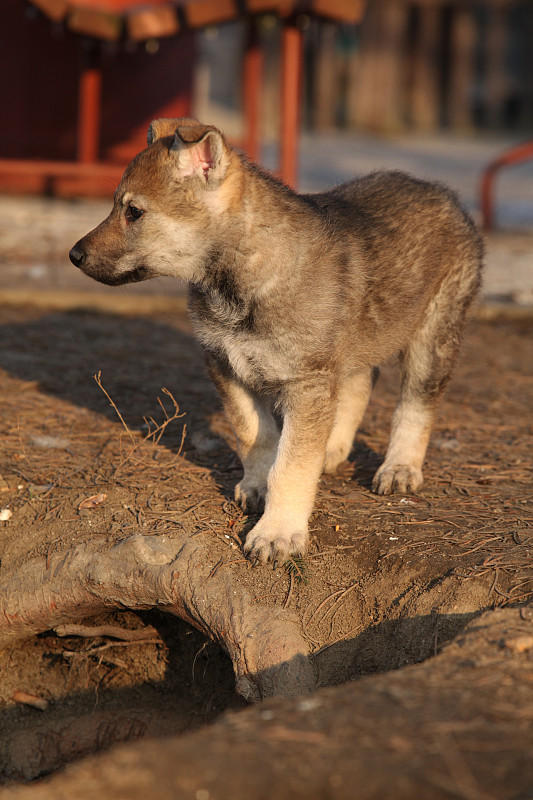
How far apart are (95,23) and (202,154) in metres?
7.04

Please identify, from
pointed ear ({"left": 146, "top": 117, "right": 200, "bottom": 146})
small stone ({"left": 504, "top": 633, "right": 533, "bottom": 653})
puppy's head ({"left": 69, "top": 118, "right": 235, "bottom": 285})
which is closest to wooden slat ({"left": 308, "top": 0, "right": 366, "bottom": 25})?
pointed ear ({"left": 146, "top": 117, "right": 200, "bottom": 146})

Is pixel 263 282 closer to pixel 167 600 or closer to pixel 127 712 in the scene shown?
pixel 167 600

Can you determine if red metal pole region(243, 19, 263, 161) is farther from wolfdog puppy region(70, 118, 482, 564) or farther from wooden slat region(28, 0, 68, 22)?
wolfdog puppy region(70, 118, 482, 564)

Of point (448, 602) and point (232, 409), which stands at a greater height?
point (232, 409)

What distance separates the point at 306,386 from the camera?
12.7 feet

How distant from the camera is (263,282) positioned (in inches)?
150

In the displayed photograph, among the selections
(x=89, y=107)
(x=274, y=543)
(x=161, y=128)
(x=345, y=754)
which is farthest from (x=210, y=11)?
(x=345, y=754)

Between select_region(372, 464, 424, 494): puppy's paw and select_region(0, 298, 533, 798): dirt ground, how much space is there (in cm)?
6

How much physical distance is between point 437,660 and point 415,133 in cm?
1885

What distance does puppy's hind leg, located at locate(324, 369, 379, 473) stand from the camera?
15.8 feet

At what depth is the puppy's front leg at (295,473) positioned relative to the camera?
388 centimetres

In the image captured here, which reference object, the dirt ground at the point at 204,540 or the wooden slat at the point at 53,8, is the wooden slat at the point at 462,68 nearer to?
the wooden slat at the point at 53,8

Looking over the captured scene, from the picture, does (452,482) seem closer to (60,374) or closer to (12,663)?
(12,663)

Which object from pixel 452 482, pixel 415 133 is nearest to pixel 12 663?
pixel 452 482
